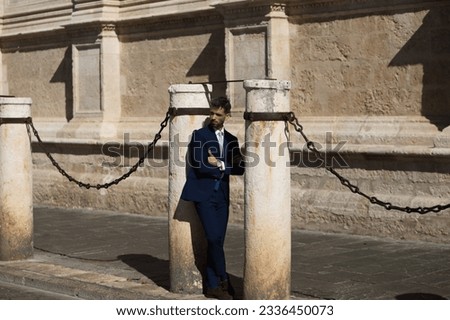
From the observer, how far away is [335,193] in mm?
11844

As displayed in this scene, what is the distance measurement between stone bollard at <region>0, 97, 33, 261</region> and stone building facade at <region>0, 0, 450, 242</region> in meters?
2.82

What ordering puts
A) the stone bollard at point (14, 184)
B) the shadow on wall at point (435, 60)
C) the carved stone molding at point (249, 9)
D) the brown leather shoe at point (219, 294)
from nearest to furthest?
the brown leather shoe at point (219, 294) → the stone bollard at point (14, 184) → the shadow on wall at point (435, 60) → the carved stone molding at point (249, 9)

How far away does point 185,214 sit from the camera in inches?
332

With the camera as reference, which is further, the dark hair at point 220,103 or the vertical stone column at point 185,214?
the vertical stone column at point 185,214

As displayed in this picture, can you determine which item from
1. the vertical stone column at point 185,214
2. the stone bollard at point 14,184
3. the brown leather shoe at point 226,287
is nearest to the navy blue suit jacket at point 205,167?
the vertical stone column at point 185,214

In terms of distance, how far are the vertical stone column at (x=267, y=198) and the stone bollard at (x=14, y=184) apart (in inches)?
146

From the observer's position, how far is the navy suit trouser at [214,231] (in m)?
8.14

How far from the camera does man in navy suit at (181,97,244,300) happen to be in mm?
8148

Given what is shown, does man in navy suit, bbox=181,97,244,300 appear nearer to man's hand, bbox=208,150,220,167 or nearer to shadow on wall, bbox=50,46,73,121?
man's hand, bbox=208,150,220,167

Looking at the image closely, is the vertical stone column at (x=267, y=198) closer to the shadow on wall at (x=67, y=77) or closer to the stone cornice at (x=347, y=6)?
the stone cornice at (x=347, y=6)

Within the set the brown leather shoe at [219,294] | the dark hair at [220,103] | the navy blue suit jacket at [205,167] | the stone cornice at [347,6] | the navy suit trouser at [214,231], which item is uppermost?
the stone cornice at [347,6]

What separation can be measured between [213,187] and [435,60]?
4.05 metres

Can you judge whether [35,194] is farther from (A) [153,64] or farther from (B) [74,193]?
(A) [153,64]

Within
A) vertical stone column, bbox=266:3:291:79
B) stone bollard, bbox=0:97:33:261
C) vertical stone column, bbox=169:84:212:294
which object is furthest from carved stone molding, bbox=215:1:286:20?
vertical stone column, bbox=169:84:212:294
